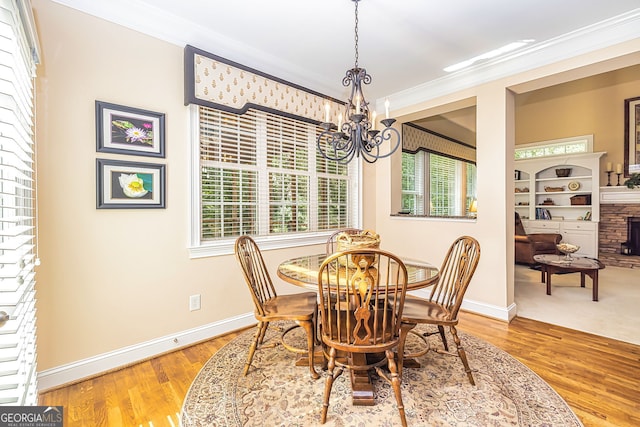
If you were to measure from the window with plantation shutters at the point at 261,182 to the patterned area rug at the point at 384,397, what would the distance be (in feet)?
3.60

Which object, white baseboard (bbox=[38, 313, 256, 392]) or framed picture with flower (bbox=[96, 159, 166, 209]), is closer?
white baseboard (bbox=[38, 313, 256, 392])

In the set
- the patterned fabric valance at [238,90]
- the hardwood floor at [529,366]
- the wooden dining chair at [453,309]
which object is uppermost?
the patterned fabric valance at [238,90]

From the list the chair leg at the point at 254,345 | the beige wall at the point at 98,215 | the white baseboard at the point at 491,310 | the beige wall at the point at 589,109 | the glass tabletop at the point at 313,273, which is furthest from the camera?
the beige wall at the point at 589,109

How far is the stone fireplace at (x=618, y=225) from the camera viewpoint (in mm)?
5426

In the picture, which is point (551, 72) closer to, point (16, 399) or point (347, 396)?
point (347, 396)

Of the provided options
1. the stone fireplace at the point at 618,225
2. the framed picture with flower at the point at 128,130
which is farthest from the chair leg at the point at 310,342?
the stone fireplace at the point at 618,225

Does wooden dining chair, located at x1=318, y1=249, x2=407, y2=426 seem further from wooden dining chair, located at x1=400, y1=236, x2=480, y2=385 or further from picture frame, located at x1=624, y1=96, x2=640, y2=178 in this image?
picture frame, located at x1=624, y1=96, x2=640, y2=178

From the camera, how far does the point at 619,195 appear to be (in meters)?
5.56

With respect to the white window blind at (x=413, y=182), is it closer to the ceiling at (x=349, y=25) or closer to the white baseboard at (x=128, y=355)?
the ceiling at (x=349, y=25)

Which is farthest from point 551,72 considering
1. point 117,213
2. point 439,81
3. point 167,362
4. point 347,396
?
point 167,362

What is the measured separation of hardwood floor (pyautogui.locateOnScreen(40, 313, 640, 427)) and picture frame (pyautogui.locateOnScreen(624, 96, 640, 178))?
190 inches

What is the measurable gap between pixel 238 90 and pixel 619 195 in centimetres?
702

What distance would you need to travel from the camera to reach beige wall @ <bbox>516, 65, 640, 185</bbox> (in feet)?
18.1

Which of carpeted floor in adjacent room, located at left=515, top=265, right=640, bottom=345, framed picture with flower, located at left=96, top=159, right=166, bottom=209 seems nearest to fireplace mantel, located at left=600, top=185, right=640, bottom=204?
carpeted floor in adjacent room, located at left=515, top=265, right=640, bottom=345
